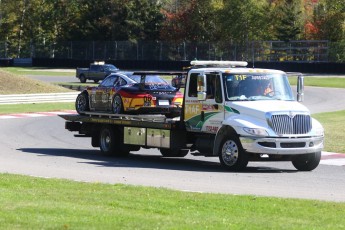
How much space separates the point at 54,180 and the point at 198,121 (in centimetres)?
506

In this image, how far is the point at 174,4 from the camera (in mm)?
100312

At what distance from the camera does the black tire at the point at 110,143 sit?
21969 mm

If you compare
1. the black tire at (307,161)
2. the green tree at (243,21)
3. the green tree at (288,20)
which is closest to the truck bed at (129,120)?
the black tire at (307,161)

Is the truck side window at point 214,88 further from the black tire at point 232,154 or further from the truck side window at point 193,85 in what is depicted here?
the black tire at point 232,154

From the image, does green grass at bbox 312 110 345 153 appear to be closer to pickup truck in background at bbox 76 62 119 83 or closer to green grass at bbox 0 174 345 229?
green grass at bbox 0 174 345 229

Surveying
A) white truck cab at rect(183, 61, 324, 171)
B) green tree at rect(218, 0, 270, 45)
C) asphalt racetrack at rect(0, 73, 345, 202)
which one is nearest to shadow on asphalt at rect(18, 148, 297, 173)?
asphalt racetrack at rect(0, 73, 345, 202)

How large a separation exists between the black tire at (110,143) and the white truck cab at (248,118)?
2533mm

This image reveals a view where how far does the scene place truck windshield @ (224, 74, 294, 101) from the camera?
1914 cm

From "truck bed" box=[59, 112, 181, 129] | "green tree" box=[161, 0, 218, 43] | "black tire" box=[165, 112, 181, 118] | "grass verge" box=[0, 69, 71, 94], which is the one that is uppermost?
"green tree" box=[161, 0, 218, 43]

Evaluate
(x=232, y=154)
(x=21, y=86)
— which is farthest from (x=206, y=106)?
(x=21, y=86)

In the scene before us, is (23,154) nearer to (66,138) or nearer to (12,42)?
(66,138)

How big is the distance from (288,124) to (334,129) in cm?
1185

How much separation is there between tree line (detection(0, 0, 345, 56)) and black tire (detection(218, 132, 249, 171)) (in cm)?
6227

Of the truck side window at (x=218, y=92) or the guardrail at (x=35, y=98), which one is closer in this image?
the truck side window at (x=218, y=92)
